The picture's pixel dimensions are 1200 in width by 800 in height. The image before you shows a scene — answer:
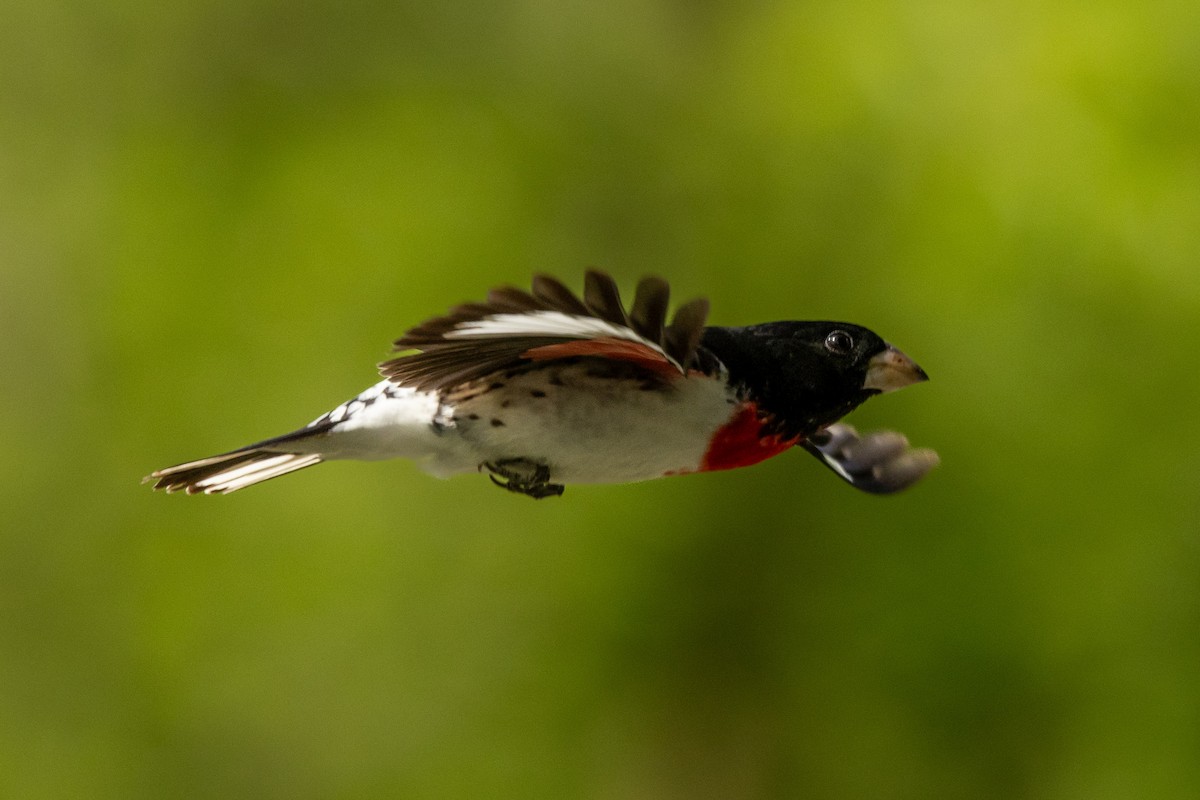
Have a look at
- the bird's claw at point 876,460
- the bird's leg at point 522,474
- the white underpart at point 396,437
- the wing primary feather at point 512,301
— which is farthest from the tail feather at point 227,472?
the bird's claw at point 876,460

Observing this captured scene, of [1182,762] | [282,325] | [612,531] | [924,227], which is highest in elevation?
[924,227]

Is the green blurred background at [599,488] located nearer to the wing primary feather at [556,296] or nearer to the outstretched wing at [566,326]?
the outstretched wing at [566,326]

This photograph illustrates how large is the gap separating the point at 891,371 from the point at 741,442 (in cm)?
27

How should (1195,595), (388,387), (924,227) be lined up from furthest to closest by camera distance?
(924,227)
(1195,595)
(388,387)

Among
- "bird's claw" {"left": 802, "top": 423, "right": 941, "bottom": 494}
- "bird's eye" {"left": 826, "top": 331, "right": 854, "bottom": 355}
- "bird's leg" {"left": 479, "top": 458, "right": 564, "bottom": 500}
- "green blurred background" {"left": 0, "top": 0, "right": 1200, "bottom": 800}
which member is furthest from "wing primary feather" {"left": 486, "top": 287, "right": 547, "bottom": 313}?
"green blurred background" {"left": 0, "top": 0, "right": 1200, "bottom": 800}

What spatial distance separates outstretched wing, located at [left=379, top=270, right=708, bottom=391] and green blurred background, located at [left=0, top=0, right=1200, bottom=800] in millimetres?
3269

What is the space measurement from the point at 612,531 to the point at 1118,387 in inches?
76.4

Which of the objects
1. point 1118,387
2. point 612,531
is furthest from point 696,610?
point 1118,387

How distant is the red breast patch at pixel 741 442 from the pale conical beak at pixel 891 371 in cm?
16

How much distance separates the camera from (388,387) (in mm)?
1996

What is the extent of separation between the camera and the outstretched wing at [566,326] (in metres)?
1.48

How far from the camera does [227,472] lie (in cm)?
222

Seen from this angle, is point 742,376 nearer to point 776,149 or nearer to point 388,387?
point 388,387

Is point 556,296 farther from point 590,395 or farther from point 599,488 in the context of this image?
point 599,488
